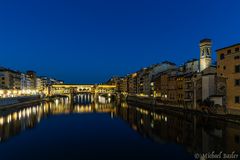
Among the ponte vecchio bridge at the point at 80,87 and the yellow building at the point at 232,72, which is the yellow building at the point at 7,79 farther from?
the yellow building at the point at 232,72

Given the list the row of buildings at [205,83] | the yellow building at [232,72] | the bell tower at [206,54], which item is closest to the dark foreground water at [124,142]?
the yellow building at [232,72]

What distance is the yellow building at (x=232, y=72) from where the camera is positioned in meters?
39.5

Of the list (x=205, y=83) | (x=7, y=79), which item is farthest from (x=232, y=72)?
(x=7, y=79)

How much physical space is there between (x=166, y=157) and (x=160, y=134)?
1122cm

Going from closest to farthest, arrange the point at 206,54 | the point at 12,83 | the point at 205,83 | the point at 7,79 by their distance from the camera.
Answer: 1. the point at 205,83
2. the point at 206,54
3. the point at 7,79
4. the point at 12,83

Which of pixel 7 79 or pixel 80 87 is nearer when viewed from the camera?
pixel 7 79

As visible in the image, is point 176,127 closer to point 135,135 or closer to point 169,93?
point 135,135

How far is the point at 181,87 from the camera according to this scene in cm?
6391

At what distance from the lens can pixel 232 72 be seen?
40.9m

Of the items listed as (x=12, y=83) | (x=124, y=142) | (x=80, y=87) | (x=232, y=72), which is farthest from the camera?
(x=80, y=87)

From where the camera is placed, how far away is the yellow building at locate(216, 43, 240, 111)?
1555 inches

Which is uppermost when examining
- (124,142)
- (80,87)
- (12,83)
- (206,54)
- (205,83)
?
(206,54)

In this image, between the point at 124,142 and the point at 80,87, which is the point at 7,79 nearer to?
the point at 80,87

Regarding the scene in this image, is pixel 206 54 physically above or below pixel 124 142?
above
